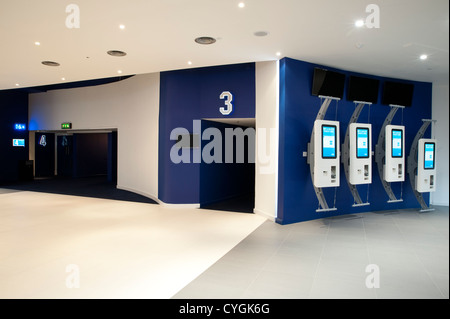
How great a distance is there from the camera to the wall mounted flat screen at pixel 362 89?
21.3ft

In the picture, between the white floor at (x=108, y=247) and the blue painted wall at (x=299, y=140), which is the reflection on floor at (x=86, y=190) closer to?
the white floor at (x=108, y=247)

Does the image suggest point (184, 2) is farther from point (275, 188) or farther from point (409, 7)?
point (275, 188)

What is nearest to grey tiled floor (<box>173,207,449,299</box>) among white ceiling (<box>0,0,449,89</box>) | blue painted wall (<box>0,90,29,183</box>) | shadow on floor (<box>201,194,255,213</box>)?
shadow on floor (<box>201,194,255,213</box>)

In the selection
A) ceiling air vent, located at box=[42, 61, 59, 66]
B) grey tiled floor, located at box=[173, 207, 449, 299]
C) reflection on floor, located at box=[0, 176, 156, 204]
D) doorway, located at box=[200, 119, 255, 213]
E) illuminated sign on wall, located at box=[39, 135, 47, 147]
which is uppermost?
ceiling air vent, located at box=[42, 61, 59, 66]

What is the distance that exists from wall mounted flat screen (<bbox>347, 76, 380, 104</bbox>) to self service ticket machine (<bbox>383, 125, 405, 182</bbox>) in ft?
2.44

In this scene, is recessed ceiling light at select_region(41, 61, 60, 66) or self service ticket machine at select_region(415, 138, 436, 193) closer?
recessed ceiling light at select_region(41, 61, 60, 66)

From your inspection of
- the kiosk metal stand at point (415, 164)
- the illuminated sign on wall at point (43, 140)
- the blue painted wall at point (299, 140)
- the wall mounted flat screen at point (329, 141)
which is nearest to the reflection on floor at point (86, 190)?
the illuminated sign on wall at point (43, 140)

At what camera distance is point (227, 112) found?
6.91 m

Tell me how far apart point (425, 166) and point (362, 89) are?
223 centimetres

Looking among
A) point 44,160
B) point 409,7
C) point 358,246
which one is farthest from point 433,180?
point 44,160

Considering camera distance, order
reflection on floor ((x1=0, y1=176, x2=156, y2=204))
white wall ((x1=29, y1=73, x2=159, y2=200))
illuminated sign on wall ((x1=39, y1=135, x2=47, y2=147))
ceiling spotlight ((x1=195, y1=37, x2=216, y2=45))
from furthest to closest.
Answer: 1. illuminated sign on wall ((x1=39, y1=135, x2=47, y2=147))
2. reflection on floor ((x1=0, y1=176, x2=156, y2=204))
3. white wall ((x1=29, y1=73, x2=159, y2=200))
4. ceiling spotlight ((x1=195, y1=37, x2=216, y2=45))

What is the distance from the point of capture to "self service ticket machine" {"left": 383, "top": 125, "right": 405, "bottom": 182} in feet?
21.5

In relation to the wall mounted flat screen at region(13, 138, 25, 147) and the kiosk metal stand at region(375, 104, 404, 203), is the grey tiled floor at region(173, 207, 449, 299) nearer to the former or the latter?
the kiosk metal stand at region(375, 104, 404, 203)

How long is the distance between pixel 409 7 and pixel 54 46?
5.41 m
